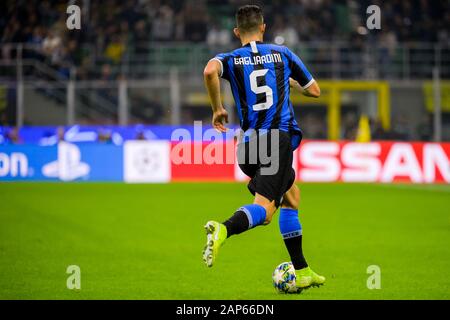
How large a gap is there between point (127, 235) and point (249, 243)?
1.72 metres

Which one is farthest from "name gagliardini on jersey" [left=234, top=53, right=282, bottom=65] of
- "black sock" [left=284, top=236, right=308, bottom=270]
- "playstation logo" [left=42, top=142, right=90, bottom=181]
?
"playstation logo" [left=42, top=142, right=90, bottom=181]

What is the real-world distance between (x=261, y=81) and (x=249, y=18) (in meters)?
0.50

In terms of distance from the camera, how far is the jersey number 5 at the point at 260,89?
7020 millimetres

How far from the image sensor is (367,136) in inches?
935

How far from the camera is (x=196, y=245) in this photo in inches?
434

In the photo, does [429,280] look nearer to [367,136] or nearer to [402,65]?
[367,136]

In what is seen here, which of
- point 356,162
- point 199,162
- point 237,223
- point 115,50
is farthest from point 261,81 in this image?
point 115,50

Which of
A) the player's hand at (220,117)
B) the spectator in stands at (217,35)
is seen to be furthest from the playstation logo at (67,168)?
the player's hand at (220,117)

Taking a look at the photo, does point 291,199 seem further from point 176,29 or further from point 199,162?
point 176,29

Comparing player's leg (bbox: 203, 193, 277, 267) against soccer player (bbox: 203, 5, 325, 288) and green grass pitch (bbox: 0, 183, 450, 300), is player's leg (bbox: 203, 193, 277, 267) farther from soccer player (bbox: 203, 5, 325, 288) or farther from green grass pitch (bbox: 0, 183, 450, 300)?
green grass pitch (bbox: 0, 183, 450, 300)

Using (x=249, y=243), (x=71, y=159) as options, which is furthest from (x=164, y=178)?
(x=249, y=243)

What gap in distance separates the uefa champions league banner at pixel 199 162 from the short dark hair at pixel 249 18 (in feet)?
46.8

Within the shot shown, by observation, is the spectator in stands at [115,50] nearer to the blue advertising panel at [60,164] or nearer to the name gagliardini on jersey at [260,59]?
the blue advertising panel at [60,164]

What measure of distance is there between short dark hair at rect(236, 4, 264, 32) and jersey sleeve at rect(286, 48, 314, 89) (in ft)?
1.24
